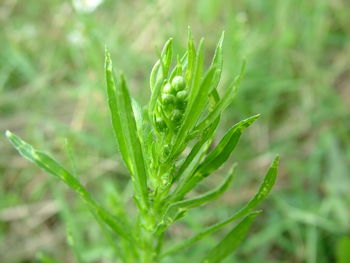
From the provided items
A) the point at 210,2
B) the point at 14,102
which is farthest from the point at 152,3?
the point at 14,102

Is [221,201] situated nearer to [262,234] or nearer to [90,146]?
[262,234]

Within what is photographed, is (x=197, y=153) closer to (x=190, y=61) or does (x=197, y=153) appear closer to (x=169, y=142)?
(x=169, y=142)

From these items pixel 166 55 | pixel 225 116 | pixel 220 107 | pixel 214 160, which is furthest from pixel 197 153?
pixel 225 116

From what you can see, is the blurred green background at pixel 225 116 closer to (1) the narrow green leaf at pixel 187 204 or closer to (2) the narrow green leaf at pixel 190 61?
(1) the narrow green leaf at pixel 187 204

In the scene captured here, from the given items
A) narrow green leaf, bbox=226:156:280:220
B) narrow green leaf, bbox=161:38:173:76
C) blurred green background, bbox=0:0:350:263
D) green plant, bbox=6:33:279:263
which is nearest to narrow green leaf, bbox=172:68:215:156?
green plant, bbox=6:33:279:263

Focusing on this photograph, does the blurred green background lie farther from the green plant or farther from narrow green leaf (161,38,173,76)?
narrow green leaf (161,38,173,76)
